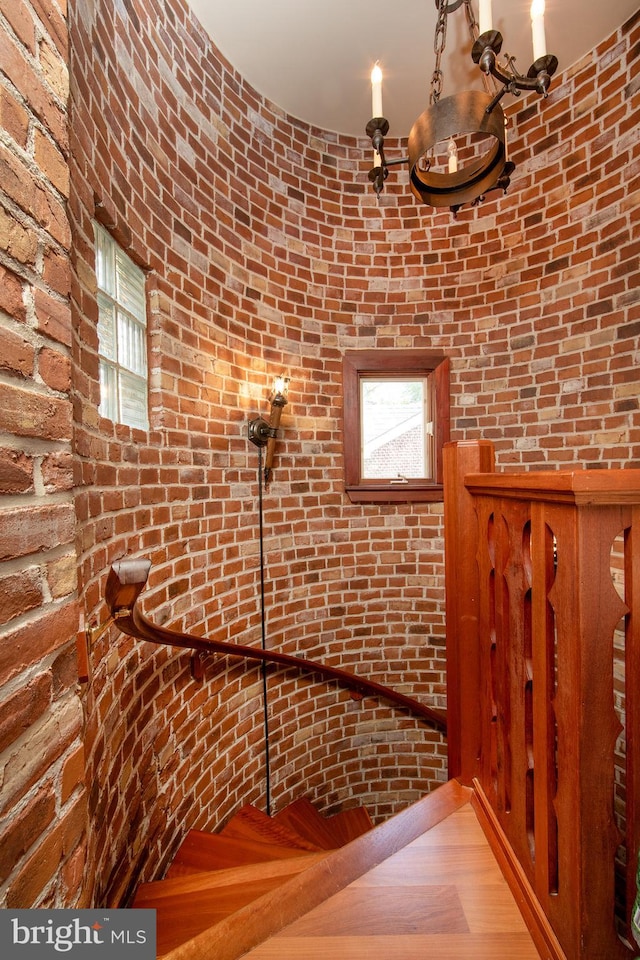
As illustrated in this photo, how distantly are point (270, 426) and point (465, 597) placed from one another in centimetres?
133

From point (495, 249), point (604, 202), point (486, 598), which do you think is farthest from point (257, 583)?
point (604, 202)

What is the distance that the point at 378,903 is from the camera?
878mm

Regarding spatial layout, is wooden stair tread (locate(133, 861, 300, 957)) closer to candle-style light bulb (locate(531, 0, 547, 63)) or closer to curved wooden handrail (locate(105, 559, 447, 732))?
curved wooden handrail (locate(105, 559, 447, 732))

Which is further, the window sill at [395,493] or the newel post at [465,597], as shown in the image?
the window sill at [395,493]

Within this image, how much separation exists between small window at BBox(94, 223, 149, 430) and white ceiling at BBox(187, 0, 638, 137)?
4.42 feet

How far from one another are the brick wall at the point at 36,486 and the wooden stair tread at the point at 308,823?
5.89 feet

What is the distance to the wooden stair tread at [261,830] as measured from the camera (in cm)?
187

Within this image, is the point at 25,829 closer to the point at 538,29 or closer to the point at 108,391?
the point at 108,391

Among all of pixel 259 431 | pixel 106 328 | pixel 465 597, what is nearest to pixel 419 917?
pixel 465 597

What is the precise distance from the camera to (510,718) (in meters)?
0.98

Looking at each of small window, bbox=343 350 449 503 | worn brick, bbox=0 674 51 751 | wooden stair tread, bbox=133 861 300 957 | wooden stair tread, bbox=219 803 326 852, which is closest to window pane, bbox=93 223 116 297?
worn brick, bbox=0 674 51 751

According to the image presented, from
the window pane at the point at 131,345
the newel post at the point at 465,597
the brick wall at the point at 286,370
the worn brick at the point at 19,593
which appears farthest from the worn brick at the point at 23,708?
the window pane at the point at 131,345
